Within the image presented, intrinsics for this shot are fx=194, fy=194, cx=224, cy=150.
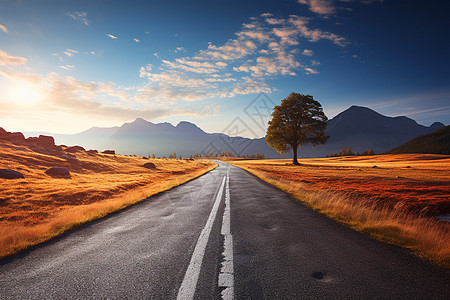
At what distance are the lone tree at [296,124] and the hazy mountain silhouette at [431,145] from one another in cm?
8856

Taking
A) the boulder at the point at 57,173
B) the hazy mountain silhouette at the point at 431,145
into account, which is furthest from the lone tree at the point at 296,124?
the hazy mountain silhouette at the point at 431,145

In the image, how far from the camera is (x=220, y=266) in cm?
351

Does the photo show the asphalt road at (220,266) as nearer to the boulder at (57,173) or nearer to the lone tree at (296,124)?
the boulder at (57,173)

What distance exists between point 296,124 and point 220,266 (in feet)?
137

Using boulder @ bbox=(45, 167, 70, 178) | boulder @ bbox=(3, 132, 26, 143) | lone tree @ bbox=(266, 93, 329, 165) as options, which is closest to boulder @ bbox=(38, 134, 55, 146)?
boulder @ bbox=(3, 132, 26, 143)

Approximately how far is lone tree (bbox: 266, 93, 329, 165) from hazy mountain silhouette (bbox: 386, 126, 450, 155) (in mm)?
88558

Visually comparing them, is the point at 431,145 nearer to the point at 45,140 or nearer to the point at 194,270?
the point at 194,270

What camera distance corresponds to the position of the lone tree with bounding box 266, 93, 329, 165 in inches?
1591

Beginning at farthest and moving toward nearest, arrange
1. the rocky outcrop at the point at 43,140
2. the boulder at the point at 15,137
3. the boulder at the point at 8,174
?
the rocky outcrop at the point at 43,140 < the boulder at the point at 15,137 < the boulder at the point at 8,174

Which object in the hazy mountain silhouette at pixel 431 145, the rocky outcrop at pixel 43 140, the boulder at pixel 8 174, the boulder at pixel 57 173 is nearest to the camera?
the boulder at pixel 8 174

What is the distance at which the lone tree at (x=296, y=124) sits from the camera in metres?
40.4

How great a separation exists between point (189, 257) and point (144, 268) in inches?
32.8

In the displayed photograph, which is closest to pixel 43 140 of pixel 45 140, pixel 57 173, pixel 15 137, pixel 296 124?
pixel 45 140

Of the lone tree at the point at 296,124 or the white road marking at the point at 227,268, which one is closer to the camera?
the white road marking at the point at 227,268
